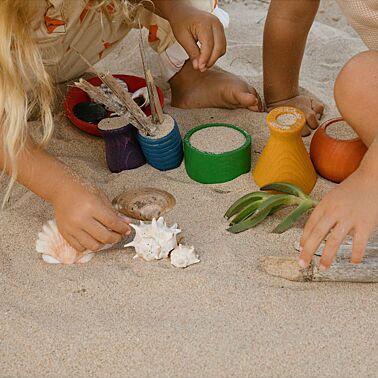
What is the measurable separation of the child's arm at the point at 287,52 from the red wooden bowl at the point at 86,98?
0.30 metres

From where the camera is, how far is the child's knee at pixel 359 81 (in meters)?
1.43

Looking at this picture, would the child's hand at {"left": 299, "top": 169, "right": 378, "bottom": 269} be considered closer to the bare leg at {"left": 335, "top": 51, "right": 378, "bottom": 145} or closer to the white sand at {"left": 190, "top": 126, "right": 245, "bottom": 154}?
the bare leg at {"left": 335, "top": 51, "right": 378, "bottom": 145}

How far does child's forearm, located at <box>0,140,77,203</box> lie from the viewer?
4.56 ft

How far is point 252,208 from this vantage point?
1.43 meters

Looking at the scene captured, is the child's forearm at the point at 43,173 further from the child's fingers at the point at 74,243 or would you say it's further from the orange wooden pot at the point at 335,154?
the orange wooden pot at the point at 335,154

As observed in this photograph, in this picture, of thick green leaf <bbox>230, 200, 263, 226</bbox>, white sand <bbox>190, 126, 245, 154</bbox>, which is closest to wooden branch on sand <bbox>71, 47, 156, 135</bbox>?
white sand <bbox>190, 126, 245, 154</bbox>

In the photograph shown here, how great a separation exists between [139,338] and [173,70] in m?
0.96

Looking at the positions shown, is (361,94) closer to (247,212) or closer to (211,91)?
(247,212)

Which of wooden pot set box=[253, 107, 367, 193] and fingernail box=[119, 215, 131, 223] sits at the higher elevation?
wooden pot set box=[253, 107, 367, 193]

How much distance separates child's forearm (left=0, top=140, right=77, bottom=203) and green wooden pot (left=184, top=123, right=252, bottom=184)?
0.31 m

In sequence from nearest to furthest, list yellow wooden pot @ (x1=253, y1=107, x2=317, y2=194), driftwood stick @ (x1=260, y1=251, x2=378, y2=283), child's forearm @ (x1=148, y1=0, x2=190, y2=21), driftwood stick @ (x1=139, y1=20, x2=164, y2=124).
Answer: driftwood stick @ (x1=260, y1=251, x2=378, y2=283), yellow wooden pot @ (x1=253, y1=107, x2=317, y2=194), driftwood stick @ (x1=139, y1=20, x2=164, y2=124), child's forearm @ (x1=148, y1=0, x2=190, y2=21)

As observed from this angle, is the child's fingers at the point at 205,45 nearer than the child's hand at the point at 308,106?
Yes

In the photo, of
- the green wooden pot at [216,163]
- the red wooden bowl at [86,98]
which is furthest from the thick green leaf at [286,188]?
the red wooden bowl at [86,98]

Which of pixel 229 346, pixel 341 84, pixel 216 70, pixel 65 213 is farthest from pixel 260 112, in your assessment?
pixel 229 346
